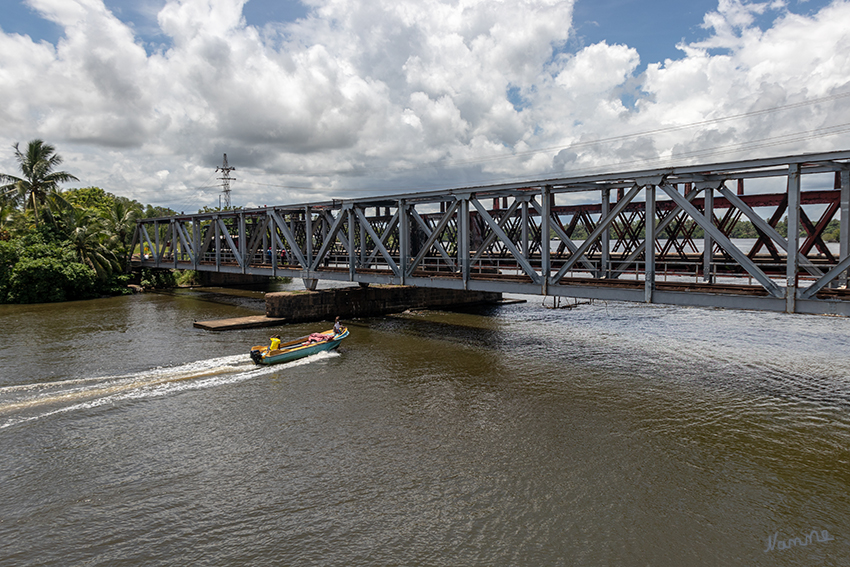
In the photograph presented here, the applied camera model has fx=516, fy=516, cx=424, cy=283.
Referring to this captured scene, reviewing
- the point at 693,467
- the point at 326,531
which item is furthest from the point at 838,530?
the point at 326,531

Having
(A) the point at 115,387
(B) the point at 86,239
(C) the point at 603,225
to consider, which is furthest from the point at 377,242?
(B) the point at 86,239

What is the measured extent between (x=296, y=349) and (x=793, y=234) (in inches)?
764

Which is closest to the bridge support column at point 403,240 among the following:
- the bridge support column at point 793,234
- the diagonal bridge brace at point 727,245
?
the diagonal bridge brace at point 727,245

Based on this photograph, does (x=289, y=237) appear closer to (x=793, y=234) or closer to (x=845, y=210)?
(x=793, y=234)

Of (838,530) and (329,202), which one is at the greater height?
(329,202)

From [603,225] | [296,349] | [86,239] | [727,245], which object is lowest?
[296,349]

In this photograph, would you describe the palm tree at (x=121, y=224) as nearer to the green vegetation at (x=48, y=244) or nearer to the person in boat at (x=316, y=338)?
the green vegetation at (x=48, y=244)

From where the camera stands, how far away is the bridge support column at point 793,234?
16.3m

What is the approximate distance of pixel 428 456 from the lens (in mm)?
13516

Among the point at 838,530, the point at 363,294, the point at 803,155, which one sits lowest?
the point at 838,530

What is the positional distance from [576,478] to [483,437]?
10.4ft

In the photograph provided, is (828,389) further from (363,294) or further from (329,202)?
(329,202)

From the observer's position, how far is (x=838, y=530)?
404 inches

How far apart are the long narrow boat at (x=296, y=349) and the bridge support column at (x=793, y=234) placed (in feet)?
60.0
